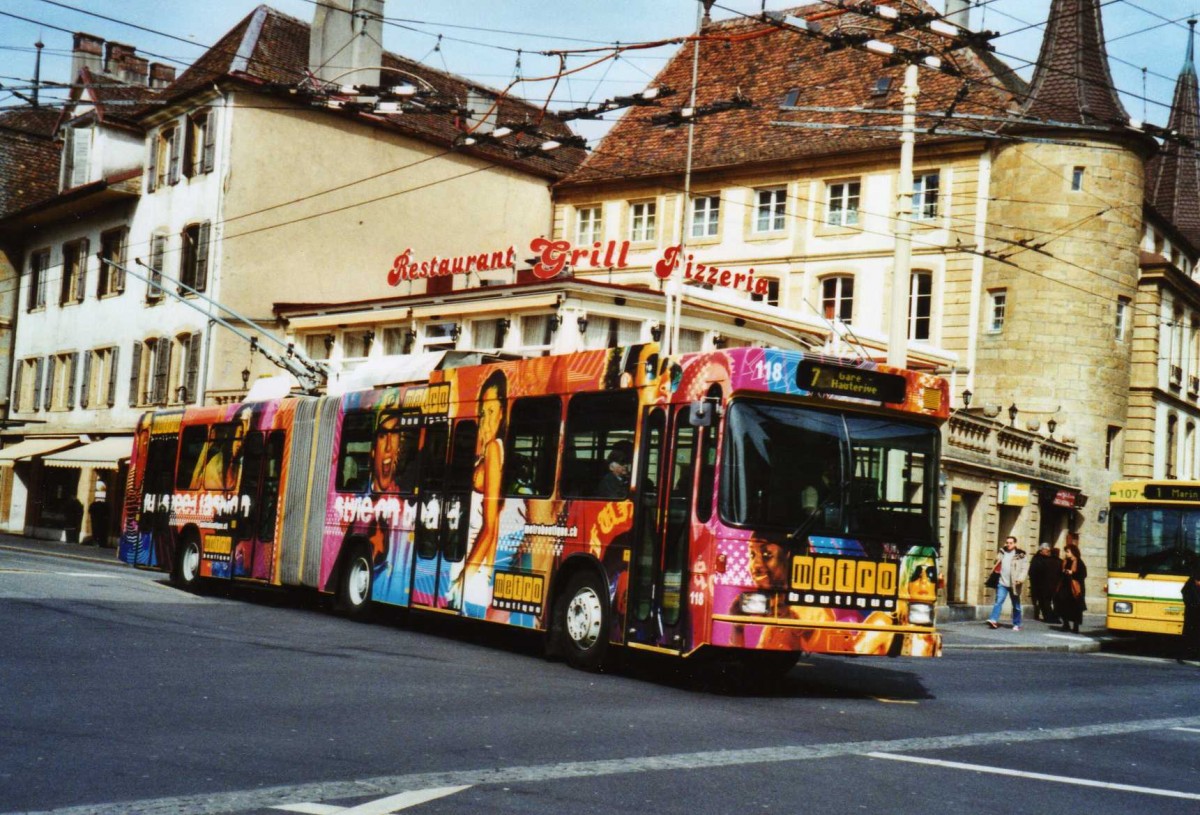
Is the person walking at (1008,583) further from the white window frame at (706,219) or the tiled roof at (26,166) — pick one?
the tiled roof at (26,166)

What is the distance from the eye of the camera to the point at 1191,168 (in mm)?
63031

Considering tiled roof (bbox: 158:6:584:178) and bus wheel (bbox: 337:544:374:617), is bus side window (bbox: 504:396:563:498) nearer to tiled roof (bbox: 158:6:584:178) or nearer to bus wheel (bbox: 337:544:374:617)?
bus wheel (bbox: 337:544:374:617)

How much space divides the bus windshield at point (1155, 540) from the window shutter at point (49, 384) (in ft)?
119

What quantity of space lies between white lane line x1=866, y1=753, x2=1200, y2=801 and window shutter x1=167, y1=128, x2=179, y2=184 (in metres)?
38.0

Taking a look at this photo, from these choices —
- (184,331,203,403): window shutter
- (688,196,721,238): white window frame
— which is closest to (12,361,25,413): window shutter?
(184,331,203,403): window shutter

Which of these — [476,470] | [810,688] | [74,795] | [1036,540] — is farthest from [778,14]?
[1036,540]

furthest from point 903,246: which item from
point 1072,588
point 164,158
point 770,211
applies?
point 164,158

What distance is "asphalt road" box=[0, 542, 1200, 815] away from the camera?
24.5ft

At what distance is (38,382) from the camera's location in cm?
5072

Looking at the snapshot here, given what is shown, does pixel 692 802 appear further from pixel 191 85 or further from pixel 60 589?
pixel 191 85

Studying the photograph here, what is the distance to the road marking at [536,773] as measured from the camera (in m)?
6.76

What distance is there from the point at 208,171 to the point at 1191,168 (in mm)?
41720

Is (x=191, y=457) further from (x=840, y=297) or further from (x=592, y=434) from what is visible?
(x=840, y=297)

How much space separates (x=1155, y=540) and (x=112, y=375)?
32450 mm
